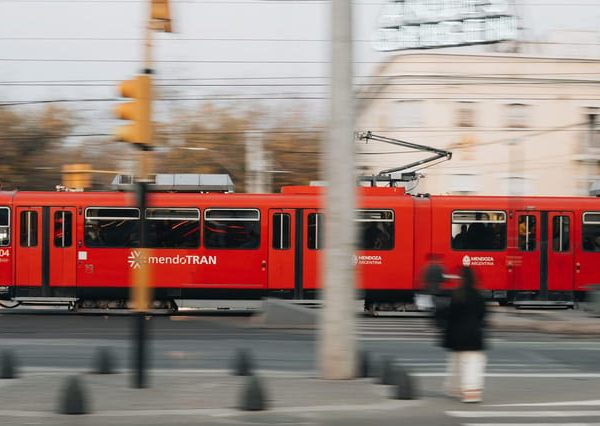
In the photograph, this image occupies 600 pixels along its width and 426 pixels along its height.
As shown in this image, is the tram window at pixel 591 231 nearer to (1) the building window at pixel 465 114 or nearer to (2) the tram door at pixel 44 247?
(2) the tram door at pixel 44 247

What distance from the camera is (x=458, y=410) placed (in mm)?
9828

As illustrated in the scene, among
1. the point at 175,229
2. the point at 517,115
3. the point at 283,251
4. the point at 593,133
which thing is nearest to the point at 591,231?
the point at 283,251

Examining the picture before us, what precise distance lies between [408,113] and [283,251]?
81.5 ft

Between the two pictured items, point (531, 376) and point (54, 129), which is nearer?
point (531, 376)

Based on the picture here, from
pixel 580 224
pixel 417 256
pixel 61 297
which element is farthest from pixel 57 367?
pixel 580 224

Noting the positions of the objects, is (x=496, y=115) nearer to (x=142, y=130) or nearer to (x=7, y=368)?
(x=7, y=368)

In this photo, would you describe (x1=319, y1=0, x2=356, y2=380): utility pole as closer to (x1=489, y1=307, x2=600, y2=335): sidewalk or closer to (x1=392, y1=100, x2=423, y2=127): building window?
(x1=489, y1=307, x2=600, y2=335): sidewalk

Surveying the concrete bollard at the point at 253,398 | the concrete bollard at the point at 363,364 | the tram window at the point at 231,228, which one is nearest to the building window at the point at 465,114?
the tram window at the point at 231,228

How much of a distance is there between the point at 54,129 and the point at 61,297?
26.4 m

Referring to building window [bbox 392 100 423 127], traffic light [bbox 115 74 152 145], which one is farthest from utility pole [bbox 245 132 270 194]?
traffic light [bbox 115 74 152 145]

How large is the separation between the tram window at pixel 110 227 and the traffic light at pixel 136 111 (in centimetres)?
1429

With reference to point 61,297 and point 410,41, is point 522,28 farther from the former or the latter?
point 61,297

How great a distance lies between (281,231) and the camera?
2430 centimetres

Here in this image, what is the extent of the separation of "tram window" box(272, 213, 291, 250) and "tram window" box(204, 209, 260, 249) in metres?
0.45
